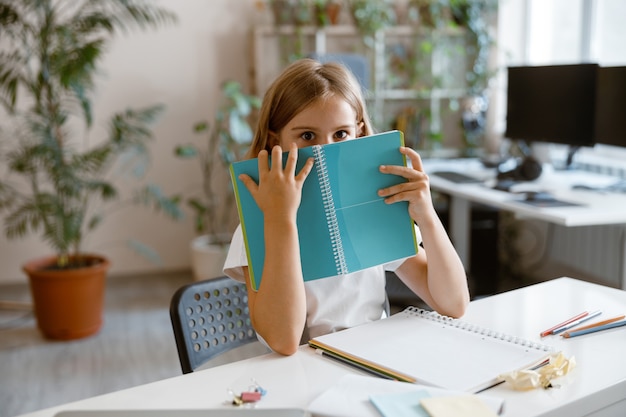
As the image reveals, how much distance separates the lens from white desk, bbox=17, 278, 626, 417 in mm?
961

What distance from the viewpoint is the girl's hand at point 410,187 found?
1.21 meters

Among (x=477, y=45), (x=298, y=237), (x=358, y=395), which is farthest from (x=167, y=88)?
(x=358, y=395)

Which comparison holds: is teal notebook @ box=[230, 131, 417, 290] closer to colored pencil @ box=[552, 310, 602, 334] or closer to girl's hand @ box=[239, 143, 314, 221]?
girl's hand @ box=[239, 143, 314, 221]

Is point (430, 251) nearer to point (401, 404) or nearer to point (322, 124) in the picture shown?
point (322, 124)

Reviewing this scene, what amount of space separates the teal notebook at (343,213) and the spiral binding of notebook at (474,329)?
12 cm

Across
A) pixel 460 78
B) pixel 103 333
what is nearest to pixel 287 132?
pixel 103 333

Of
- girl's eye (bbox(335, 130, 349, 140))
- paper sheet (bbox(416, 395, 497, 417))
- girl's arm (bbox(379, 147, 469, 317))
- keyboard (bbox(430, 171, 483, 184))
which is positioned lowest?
keyboard (bbox(430, 171, 483, 184))

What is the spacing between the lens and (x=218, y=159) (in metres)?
4.45

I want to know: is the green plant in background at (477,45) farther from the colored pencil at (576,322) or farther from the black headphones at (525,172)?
the colored pencil at (576,322)

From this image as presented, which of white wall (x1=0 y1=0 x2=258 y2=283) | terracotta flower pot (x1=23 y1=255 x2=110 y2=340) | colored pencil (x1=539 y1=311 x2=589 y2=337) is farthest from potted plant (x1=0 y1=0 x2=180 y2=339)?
colored pencil (x1=539 y1=311 x2=589 y2=337)

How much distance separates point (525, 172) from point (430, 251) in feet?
6.62

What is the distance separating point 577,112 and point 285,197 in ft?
7.44

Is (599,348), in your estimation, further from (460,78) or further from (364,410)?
(460,78)

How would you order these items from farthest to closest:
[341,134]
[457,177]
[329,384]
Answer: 1. [457,177]
2. [341,134]
3. [329,384]
